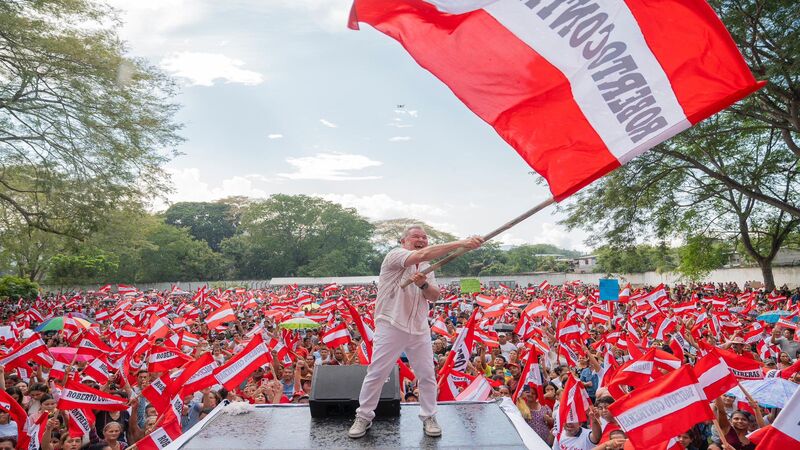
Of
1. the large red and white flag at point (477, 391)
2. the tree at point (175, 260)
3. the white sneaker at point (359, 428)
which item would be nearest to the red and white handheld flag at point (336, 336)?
the large red and white flag at point (477, 391)

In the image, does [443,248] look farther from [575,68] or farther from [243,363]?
[243,363]

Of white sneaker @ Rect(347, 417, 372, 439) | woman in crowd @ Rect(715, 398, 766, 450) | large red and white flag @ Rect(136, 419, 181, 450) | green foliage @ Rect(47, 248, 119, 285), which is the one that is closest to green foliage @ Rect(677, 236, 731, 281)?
woman in crowd @ Rect(715, 398, 766, 450)

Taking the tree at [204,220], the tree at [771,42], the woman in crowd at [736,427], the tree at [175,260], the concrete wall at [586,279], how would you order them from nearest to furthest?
1. the woman in crowd at [736,427]
2. the tree at [771,42]
3. the concrete wall at [586,279]
4. the tree at [175,260]
5. the tree at [204,220]

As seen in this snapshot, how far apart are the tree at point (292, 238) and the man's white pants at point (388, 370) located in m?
61.6

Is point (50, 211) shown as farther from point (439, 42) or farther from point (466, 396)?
point (439, 42)

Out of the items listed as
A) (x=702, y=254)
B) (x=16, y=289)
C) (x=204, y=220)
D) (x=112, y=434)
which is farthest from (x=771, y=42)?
(x=204, y=220)

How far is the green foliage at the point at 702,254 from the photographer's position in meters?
32.0

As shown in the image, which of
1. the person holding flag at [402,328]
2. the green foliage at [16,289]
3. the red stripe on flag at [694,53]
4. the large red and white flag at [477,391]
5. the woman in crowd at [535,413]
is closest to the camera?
the red stripe on flag at [694,53]

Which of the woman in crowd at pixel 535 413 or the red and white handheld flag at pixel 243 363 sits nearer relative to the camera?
the red and white handheld flag at pixel 243 363

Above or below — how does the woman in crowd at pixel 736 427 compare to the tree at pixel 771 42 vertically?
below

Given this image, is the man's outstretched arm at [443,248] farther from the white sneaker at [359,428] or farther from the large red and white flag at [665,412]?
the large red and white flag at [665,412]

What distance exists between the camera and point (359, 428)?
3.88m

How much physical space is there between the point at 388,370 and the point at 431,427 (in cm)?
49

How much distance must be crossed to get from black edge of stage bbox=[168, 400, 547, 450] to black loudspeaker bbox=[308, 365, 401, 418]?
8 cm
